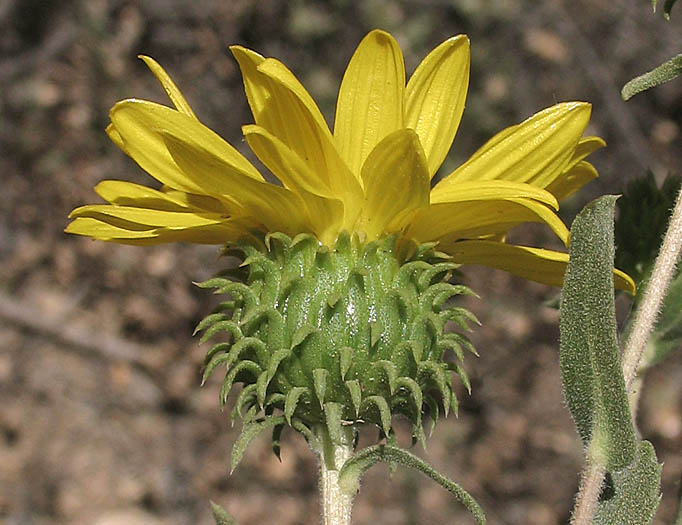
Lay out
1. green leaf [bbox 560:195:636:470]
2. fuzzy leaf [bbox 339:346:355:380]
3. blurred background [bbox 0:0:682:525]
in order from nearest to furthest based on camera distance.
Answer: green leaf [bbox 560:195:636:470] < fuzzy leaf [bbox 339:346:355:380] < blurred background [bbox 0:0:682:525]

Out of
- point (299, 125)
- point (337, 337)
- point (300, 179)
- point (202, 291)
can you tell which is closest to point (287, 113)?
point (299, 125)

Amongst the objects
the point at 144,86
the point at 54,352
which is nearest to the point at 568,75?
the point at 144,86

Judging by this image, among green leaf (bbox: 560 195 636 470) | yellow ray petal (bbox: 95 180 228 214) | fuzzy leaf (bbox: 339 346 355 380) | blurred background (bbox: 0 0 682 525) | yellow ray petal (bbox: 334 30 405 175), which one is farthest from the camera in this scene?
blurred background (bbox: 0 0 682 525)

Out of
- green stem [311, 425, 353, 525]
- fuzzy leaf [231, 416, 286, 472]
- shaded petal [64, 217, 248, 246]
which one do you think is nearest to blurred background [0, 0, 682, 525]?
green stem [311, 425, 353, 525]

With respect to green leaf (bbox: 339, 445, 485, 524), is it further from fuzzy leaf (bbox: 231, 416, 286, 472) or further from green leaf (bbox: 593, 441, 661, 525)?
green leaf (bbox: 593, 441, 661, 525)

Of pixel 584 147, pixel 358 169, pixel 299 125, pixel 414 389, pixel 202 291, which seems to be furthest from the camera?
pixel 202 291

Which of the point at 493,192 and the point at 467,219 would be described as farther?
the point at 467,219

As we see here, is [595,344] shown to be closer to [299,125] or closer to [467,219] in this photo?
[467,219]
